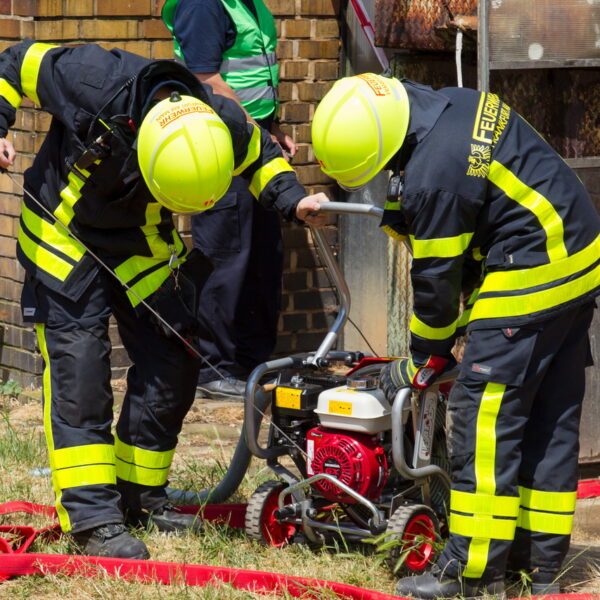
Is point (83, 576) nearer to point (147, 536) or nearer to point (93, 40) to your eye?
point (147, 536)

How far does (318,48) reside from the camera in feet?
25.0

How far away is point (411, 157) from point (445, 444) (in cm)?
121

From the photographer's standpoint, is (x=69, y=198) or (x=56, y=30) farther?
(x=56, y=30)

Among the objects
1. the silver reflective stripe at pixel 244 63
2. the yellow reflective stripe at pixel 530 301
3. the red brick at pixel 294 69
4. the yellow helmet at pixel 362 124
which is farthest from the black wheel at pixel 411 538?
the red brick at pixel 294 69

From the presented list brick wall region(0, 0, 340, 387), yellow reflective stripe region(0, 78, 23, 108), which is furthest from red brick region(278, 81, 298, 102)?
yellow reflective stripe region(0, 78, 23, 108)

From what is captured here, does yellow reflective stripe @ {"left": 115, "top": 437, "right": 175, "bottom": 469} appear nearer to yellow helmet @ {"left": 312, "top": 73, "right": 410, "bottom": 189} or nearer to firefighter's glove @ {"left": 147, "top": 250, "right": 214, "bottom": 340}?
firefighter's glove @ {"left": 147, "top": 250, "right": 214, "bottom": 340}

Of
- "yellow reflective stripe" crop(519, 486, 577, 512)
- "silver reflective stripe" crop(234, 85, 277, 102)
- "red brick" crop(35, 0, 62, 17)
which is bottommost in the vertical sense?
"yellow reflective stripe" crop(519, 486, 577, 512)

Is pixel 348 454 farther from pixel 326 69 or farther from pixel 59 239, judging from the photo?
pixel 326 69

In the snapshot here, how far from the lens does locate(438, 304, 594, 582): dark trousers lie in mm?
4234

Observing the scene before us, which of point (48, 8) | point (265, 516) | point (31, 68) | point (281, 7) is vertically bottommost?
point (265, 516)

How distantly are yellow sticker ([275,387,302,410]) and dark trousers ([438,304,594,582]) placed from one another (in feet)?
1.93

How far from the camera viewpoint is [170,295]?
5.00m

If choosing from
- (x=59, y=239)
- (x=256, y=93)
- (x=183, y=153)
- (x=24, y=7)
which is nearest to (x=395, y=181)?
(x=183, y=153)

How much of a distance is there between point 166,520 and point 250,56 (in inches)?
109
